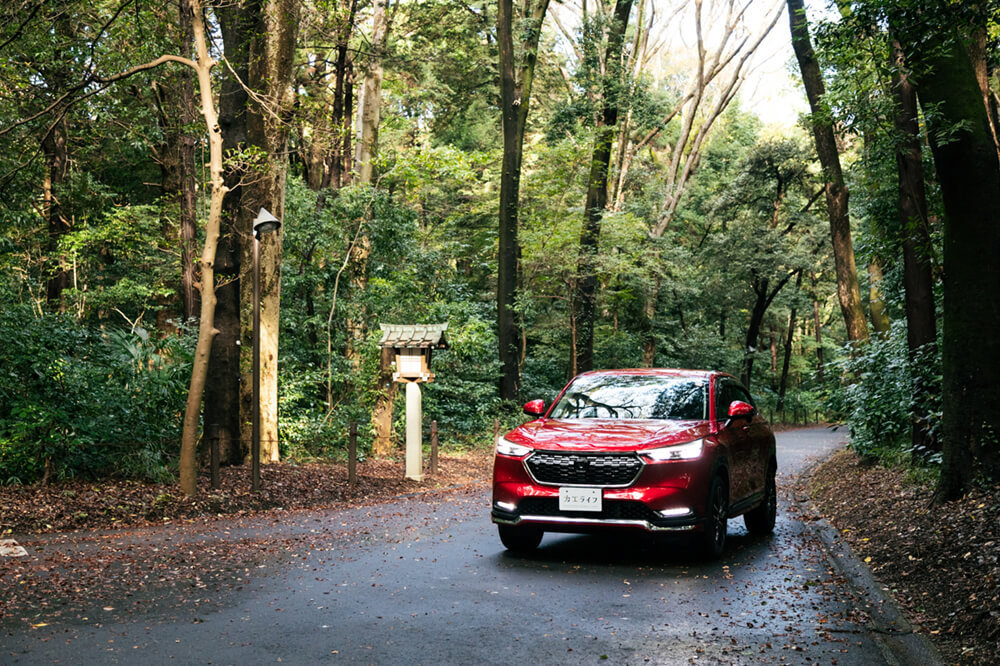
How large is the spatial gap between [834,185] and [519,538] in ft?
44.3

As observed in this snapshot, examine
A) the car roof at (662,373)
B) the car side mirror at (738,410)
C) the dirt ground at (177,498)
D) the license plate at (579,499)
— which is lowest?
the dirt ground at (177,498)

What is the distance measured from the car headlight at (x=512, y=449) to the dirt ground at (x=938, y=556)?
10.7ft

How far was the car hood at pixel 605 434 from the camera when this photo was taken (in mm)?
8242

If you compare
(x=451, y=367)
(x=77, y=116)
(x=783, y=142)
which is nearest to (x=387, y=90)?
(x=451, y=367)

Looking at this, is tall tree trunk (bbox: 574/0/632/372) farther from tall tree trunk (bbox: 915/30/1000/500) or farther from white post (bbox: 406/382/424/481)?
tall tree trunk (bbox: 915/30/1000/500)

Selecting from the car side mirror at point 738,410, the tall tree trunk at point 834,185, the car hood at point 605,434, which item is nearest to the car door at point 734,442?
the car side mirror at point 738,410

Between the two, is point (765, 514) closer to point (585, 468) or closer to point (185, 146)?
point (585, 468)

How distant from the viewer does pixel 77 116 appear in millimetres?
14797

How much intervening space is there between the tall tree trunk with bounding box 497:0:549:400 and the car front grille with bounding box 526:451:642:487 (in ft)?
55.8

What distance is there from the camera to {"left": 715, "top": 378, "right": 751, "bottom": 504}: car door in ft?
30.0

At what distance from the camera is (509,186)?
26016mm

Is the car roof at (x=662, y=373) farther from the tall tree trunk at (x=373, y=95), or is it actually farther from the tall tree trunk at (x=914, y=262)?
the tall tree trunk at (x=373, y=95)

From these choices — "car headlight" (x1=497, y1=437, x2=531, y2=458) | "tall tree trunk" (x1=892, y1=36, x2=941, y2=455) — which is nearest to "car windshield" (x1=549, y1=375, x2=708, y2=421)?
"car headlight" (x1=497, y1=437, x2=531, y2=458)

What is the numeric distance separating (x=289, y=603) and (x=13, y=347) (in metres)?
7.55
